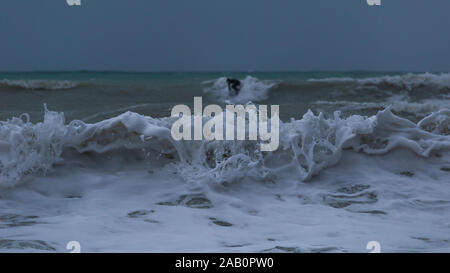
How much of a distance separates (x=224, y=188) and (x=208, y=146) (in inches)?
18.4

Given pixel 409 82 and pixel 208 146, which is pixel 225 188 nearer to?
pixel 208 146

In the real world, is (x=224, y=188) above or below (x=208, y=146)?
below

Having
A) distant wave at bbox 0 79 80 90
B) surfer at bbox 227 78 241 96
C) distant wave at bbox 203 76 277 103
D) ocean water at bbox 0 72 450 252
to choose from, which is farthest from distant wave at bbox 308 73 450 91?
ocean water at bbox 0 72 450 252

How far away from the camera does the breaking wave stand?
10.7 ft

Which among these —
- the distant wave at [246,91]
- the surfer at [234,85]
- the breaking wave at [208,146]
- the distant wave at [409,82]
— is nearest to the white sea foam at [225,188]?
the breaking wave at [208,146]

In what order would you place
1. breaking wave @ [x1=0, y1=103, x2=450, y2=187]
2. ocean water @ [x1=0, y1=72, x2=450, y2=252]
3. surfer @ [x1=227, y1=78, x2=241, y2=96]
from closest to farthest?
ocean water @ [x1=0, y1=72, x2=450, y2=252] → breaking wave @ [x1=0, y1=103, x2=450, y2=187] → surfer @ [x1=227, y1=78, x2=241, y2=96]

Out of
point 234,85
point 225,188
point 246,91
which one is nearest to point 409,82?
point 246,91

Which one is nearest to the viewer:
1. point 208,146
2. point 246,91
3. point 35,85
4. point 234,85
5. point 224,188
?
point 224,188

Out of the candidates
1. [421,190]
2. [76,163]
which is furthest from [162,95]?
[421,190]

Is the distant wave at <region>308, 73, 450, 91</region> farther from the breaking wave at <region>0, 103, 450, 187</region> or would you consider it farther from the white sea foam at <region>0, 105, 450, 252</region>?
the breaking wave at <region>0, 103, 450, 187</region>

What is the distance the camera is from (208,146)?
3.54 m

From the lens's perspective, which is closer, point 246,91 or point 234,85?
point 246,91

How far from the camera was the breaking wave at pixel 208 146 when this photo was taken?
3275 millimetres
